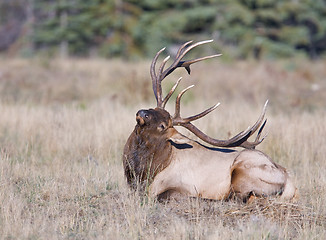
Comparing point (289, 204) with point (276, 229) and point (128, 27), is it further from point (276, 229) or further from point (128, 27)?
point (128, 27)

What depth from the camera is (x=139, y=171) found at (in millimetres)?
6359

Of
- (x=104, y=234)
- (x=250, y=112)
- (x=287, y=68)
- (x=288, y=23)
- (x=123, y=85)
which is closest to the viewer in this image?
(x=104, y=234)

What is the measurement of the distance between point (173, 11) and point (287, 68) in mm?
8736

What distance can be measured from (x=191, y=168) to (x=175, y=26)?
21.1 meters

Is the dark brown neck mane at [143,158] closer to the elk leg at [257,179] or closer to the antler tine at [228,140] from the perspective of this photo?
the antler tine at [228,140]

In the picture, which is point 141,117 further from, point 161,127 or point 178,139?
point 178,139

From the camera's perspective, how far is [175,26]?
26875mm

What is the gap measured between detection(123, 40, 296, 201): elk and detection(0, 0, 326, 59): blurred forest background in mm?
18271

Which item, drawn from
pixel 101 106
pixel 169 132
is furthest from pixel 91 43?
pixel 169 132

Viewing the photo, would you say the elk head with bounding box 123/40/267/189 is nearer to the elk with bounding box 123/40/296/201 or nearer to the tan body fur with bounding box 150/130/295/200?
the elk with bounding box 123/40/296/201

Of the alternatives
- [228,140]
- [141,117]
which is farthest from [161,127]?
[228,140]

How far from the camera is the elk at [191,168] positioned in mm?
6277

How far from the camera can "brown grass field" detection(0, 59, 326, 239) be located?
5160mm

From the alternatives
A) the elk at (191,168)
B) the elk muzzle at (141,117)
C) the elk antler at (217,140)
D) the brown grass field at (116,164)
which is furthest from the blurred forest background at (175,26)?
the elk muzzle at (141,117)
